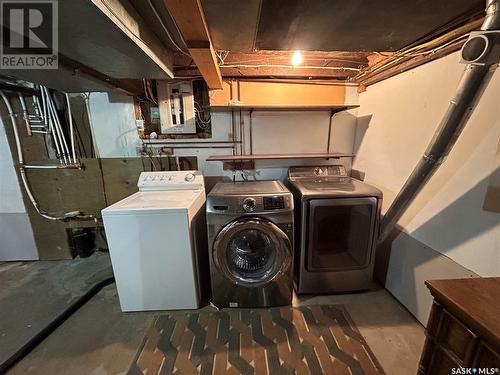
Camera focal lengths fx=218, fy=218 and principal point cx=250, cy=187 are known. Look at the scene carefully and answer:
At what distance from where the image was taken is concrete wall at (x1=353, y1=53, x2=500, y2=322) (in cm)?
131

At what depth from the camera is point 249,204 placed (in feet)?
5.87

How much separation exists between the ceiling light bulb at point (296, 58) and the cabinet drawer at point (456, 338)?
2.16 metres

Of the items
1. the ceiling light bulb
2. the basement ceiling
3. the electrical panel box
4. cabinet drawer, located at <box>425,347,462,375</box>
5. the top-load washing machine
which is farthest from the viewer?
the electrical panel box

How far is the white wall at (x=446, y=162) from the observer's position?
130 centimetres

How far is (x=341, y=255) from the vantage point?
214 cm

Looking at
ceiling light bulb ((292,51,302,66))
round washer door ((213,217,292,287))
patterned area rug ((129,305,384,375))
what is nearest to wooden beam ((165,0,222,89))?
ceiling light bulb ((292,51,302,66))

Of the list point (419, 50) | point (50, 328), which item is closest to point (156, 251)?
point (50, 328)

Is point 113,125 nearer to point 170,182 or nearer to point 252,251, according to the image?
point 170,182

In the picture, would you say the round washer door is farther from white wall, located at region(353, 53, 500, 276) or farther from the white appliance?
white wall, located at region(353, 53, 500, 276)

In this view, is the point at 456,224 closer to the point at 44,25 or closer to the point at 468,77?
the point at 468,77

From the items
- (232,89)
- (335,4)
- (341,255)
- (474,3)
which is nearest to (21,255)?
(232,89)

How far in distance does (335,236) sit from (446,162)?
41.6 inches

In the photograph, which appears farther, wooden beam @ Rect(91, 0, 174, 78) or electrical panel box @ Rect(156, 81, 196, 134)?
electrical panel box @ Rect(156, 81, 196, 134)

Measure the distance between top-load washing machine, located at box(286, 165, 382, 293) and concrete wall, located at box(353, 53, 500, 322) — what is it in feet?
0.91
